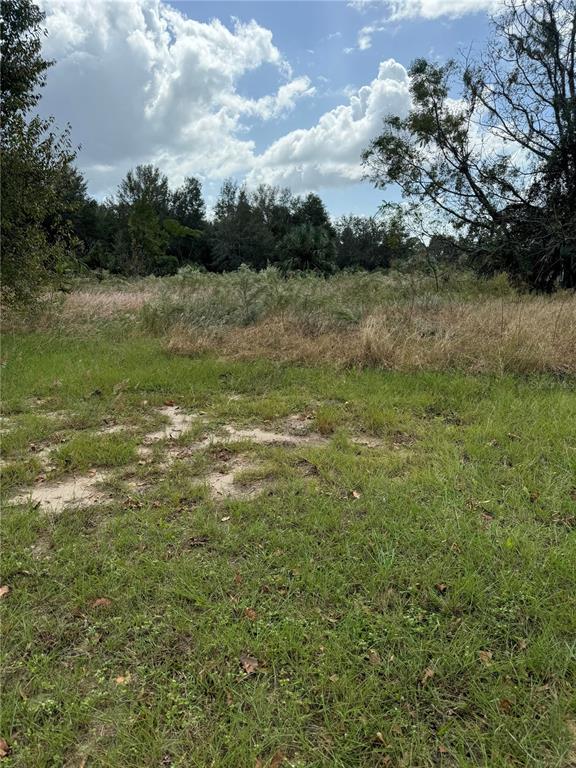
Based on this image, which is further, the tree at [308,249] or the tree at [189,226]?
the tree at [189,226]

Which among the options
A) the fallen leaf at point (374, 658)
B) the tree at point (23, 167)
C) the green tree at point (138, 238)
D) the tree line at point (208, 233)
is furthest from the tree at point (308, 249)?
the fallen leaf at point (374, 658)

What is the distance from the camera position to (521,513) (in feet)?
8.00

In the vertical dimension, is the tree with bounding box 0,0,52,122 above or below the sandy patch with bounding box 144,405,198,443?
above

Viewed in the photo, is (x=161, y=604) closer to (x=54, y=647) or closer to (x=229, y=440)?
(x=54, y=647)

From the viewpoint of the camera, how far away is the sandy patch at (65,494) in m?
2.69

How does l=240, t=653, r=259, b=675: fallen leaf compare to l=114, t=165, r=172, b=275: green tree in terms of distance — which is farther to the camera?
l=114, t=165, r=172, b=275: green tree

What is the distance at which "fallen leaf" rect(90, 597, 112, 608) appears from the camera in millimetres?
1856

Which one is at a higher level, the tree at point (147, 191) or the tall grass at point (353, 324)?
the tree at point (147, 191)

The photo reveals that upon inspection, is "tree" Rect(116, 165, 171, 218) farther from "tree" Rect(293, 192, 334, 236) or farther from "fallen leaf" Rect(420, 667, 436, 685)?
"fallen leaf" Rect(420, 667, 436, 685)

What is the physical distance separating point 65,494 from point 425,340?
4.88 m

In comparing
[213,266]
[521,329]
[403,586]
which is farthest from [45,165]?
[213,266]

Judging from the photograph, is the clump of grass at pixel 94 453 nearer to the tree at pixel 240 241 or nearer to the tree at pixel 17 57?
the tree at pixel 17 57

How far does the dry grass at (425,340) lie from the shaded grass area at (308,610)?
2177 millimetres

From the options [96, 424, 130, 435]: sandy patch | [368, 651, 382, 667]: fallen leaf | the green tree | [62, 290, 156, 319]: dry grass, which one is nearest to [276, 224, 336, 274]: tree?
the green tree
